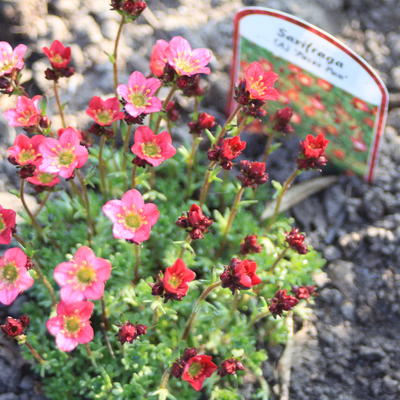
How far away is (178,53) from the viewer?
2.52 meters

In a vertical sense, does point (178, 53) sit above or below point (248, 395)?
above

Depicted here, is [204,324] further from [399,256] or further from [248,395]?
[399,256]

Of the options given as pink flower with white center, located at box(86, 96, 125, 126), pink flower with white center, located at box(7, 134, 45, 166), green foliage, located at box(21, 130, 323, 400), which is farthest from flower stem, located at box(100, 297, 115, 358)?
pink flower with white center, located at box(86, 96, 125, 126)

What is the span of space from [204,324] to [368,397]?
78 centimetres

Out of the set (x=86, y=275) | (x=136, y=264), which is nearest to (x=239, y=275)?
(x=86, y=275)

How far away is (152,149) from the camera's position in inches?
97.1

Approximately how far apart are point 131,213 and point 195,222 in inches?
10.7

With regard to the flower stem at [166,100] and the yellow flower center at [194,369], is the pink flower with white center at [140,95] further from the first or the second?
the yellow flower center at [194,369]

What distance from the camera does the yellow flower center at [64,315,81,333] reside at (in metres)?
2.17

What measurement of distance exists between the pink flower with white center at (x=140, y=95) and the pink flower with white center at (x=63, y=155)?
24cm

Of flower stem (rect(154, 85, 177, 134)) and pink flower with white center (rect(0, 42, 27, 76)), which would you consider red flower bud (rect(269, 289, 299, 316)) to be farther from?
pink flower with white center (rect(0, 42, 27, 76))

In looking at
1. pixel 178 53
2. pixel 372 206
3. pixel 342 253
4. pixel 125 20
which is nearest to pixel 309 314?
pixel 342 253

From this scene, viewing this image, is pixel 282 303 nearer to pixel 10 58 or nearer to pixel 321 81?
pixel 321 81

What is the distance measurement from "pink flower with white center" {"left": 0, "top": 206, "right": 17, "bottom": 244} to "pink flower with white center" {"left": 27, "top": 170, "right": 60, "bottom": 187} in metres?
0.31
